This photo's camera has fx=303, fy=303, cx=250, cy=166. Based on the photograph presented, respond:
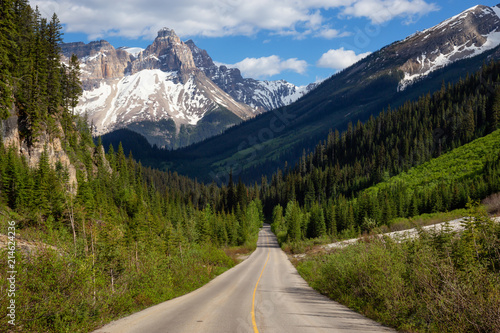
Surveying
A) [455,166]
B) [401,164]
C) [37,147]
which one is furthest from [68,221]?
[401,164]

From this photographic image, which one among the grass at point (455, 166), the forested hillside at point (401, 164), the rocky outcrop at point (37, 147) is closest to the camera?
the rocky outcrop at point (37, 147)

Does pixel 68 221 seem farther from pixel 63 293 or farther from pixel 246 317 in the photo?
pixel 246 317

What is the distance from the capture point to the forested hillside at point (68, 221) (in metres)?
9.62

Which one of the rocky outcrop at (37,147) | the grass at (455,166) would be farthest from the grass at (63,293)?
the grass at (455,166)

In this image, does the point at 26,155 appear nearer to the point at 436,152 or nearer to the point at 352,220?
the point at 352,220

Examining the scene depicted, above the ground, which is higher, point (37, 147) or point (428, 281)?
point (37, 147)

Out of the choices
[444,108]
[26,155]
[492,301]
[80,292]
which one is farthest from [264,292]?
[444,108]

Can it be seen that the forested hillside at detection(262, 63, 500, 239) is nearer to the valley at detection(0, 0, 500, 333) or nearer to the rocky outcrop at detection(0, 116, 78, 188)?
the valley at detection(0, 0, 500, 333)

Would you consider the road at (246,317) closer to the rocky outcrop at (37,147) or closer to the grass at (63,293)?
the grass at (63,293)

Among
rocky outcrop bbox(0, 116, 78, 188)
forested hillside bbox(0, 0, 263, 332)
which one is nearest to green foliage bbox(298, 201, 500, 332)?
forested hillside bbox(0, 0, 263, 332)

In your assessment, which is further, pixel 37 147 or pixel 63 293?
pixel 37 147

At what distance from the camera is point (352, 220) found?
247 ft

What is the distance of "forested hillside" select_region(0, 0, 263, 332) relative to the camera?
31.6 feet

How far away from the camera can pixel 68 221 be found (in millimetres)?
55969
